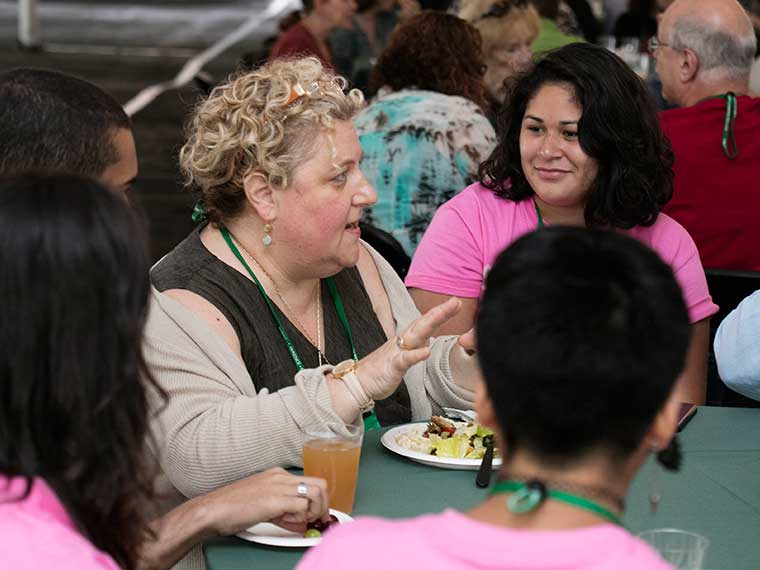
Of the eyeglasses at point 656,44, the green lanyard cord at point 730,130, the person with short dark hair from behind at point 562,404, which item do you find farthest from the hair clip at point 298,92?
the eyeglasses at point 656,44

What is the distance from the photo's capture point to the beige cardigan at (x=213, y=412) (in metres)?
2.13

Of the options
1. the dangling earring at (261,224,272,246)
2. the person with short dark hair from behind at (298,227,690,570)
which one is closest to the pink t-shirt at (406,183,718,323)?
the dangling earring at (261,224,272,246)

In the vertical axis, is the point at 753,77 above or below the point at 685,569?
above

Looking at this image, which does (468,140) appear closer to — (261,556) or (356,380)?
(356,380)

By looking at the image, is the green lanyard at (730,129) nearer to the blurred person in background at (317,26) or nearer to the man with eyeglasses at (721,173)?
the man with eyeglasses at (721,173)

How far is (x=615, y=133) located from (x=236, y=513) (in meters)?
1.64

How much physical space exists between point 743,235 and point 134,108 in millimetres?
9060

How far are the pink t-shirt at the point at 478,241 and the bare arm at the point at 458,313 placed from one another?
0.6 inches

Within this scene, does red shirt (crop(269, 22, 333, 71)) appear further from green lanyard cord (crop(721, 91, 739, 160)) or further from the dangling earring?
the dangling earring

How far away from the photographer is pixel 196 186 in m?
2.61

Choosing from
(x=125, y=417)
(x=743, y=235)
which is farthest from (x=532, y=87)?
(x=125, y=417)

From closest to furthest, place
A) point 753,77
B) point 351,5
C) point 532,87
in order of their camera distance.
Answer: point 532,87, point 753,77, point 351,5

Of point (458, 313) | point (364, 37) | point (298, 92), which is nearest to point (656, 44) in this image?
point (458, 313)

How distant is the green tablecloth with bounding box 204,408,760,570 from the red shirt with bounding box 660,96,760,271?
4.78 feet
